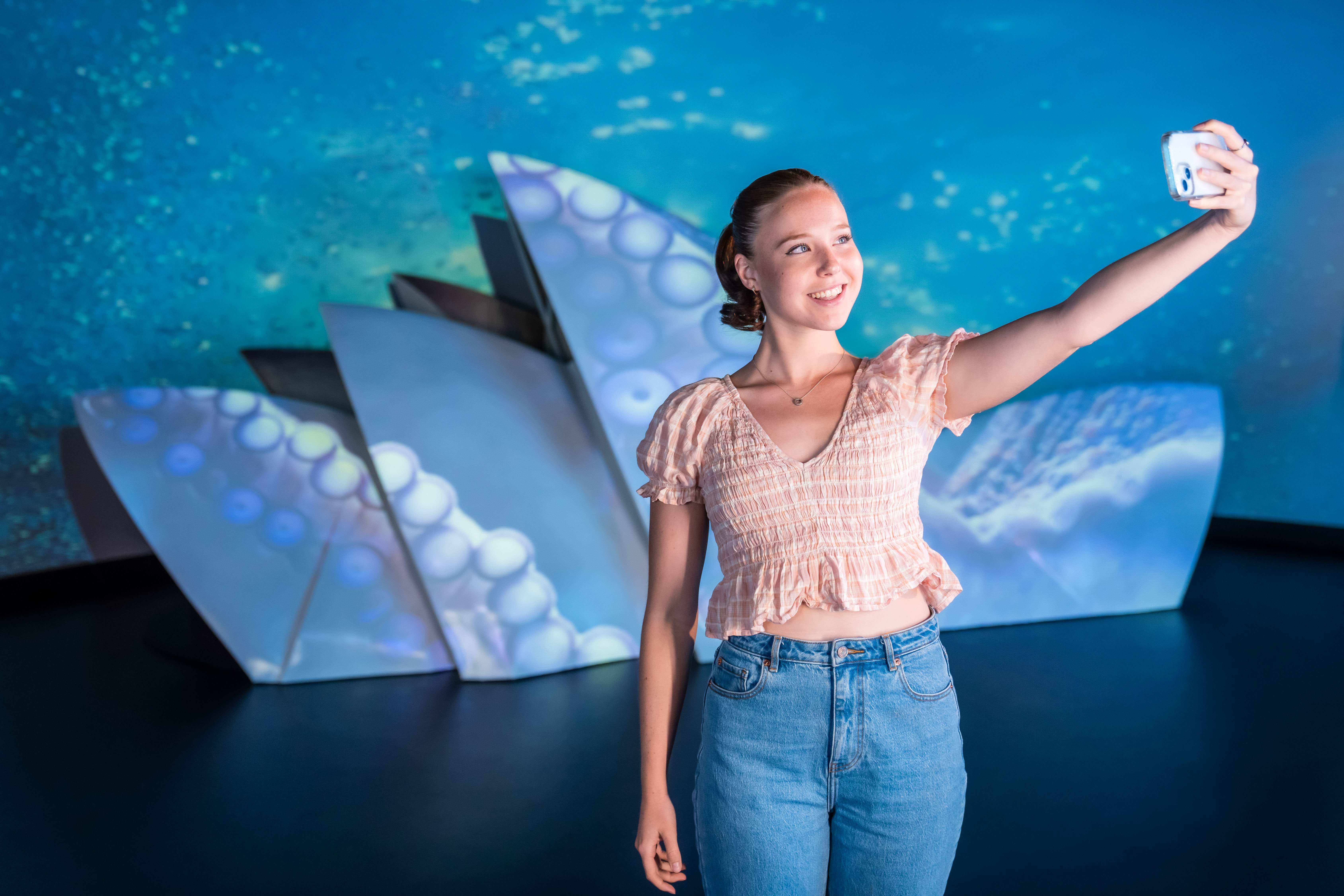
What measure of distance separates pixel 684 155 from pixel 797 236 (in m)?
5.90

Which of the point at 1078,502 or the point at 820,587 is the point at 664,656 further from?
the point at 1078,502

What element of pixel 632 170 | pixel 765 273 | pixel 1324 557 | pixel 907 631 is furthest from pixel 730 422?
pixel 1324 557

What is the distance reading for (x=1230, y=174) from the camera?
912 mm

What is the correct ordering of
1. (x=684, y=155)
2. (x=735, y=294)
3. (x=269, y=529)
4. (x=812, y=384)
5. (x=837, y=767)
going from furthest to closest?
1. (x=684, y=155)
2. (x=269, y=529)
3. (x=735, y=294)
4. (x=812, y=384)
5. (x=837, y=767)

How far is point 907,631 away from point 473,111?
6563 mm

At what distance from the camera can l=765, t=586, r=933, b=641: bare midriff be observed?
1.09 metres

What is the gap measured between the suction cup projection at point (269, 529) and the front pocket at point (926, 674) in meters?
3.53

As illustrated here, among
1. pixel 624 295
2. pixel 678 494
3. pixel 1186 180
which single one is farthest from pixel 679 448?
pixel 624 295

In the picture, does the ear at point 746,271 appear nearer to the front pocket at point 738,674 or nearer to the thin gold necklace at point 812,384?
the thin gold necklace at point 812,384

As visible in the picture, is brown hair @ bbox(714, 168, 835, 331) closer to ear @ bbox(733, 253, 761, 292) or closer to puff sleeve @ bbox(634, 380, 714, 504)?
ear @ bbox(733, 253, 761, 292)

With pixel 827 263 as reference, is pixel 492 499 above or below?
below

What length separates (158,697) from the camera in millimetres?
4121

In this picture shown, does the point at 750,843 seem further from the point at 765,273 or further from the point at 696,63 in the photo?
the point at 696,63

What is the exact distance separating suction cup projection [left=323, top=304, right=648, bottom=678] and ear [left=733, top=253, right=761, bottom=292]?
3033 mm
